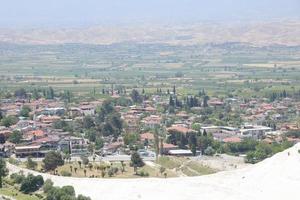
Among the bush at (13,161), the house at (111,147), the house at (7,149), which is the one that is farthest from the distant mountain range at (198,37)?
the bush at (13,161)

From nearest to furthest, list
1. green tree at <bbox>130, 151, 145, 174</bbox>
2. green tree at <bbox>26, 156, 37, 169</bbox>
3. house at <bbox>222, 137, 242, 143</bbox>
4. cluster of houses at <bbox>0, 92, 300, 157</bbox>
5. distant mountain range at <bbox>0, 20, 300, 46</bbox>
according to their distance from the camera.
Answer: green tree at <bbox>26, 156, 37, 169</bbox> → green tree at <bbox>130, 151, 145, 174</bbox> → cluster of houses at <bbox>0, 92, 300, 157</bbox> → house at <bbox>222, 137, 242, 143</bbox> → distant mountain range at <bbox>0, 20, 300, 46</bbox>

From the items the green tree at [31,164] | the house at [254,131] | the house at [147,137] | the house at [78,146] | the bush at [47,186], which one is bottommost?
the house at [254,131]

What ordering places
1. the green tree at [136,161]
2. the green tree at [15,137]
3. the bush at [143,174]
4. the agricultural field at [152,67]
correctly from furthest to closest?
the agricultural field at [152,67]
the green tree at [15,137]
the green tree at [136,161]
the bush at [143,174]

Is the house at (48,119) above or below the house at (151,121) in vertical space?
above

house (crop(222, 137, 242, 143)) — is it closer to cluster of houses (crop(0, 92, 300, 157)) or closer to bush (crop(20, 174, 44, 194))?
cluster of houses (crop(0, 92, 300, 157))

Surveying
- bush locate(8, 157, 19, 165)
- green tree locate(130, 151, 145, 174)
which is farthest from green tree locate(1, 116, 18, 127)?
green tree locate(130, 151, 145, 174)

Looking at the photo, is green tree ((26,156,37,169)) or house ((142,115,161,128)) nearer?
green tree ((26,156,37,169))

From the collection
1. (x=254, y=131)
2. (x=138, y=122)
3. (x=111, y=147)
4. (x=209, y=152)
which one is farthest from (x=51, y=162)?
(x=254, y=131)

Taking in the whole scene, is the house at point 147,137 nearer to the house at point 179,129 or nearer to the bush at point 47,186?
the house at point 179,129

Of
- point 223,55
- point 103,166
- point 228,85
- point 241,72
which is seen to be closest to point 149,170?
point 103,166

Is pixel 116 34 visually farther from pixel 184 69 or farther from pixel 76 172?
pixel 76 172
